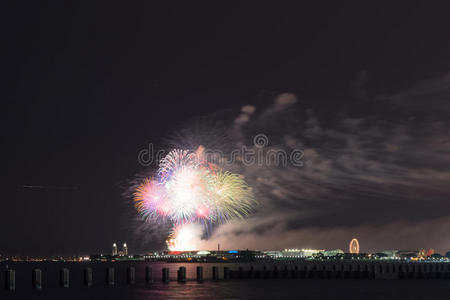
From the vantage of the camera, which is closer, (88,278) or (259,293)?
(259,293)

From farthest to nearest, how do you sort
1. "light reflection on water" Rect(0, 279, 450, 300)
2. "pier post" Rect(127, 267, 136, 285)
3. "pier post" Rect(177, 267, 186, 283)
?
"pier post" Rect(177, 267, 186, 283), "pier post" Rect(127, 267, 136, 285), "light reflection on water" Rect(0, 279, 450, 300)

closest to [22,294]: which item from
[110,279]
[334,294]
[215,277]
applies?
[110,279]

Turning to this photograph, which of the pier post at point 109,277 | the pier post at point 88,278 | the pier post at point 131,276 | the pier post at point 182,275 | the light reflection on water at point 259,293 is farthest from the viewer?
the pier post at point 182,275

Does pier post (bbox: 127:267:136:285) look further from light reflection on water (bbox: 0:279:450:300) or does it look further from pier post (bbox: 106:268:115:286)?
light reflection on water (bbox: 0:279:450:300)

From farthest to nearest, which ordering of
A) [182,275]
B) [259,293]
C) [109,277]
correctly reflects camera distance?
[182,275] < [109,277] < [259,293]

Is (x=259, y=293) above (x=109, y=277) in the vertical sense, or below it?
below

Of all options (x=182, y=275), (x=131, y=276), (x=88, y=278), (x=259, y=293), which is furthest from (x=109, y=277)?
(x=259, y=293)

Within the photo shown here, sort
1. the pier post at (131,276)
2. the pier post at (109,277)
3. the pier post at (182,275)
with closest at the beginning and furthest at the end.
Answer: the pier post at (109,277), the pier post at (131,276), the pier post at (182,275)

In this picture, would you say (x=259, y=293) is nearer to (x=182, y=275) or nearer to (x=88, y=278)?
(x=182, y=275)

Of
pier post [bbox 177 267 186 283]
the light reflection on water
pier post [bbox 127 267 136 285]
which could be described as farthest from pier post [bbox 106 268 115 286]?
pier post [bbox 177 267 186 283]

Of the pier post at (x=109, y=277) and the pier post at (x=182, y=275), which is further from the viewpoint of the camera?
the pier post at (x=182, y=275)

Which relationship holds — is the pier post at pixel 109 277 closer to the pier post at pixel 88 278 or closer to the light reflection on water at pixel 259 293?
the pier post at pixel 88 278

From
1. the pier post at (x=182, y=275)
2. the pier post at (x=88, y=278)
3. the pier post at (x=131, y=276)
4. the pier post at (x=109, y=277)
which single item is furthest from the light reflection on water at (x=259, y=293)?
the pier post at (x=182, y=275)

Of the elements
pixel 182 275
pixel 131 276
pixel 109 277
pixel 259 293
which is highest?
pixel 109 277
